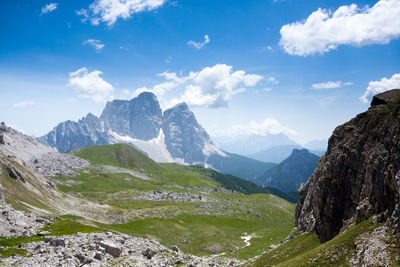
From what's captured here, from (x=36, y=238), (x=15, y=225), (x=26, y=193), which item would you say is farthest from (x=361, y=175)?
(x=26, y=193)

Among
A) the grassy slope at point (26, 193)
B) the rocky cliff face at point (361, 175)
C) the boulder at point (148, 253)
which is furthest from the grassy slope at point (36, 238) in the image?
the rocky cliff face at point (361, 175)

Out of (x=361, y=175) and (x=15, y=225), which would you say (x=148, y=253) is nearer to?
(x=15, y=225)

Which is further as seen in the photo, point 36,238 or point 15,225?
point 15,225

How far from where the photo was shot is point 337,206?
221 feet

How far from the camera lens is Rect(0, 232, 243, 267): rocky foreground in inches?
2329

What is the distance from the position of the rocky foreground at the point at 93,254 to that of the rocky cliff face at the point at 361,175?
1433 inches

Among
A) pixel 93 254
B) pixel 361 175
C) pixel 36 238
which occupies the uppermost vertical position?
pixel 361 175

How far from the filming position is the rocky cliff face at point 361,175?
5031 cm

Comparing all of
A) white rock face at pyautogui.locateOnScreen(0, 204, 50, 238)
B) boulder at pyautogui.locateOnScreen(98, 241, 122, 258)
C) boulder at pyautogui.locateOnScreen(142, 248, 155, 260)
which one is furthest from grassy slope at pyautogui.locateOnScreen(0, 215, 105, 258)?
boulder at pyautogui.locateOnScreen(142, 248, 155, 260)

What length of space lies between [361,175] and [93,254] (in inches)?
2558

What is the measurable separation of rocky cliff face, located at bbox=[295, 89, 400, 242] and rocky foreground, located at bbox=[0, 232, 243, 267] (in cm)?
3639

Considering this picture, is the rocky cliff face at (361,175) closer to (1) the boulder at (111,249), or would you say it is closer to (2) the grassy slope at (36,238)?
(1) the boulder at (111,249)

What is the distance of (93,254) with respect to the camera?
63.4 meters

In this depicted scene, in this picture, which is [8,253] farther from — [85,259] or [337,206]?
[337,206]
